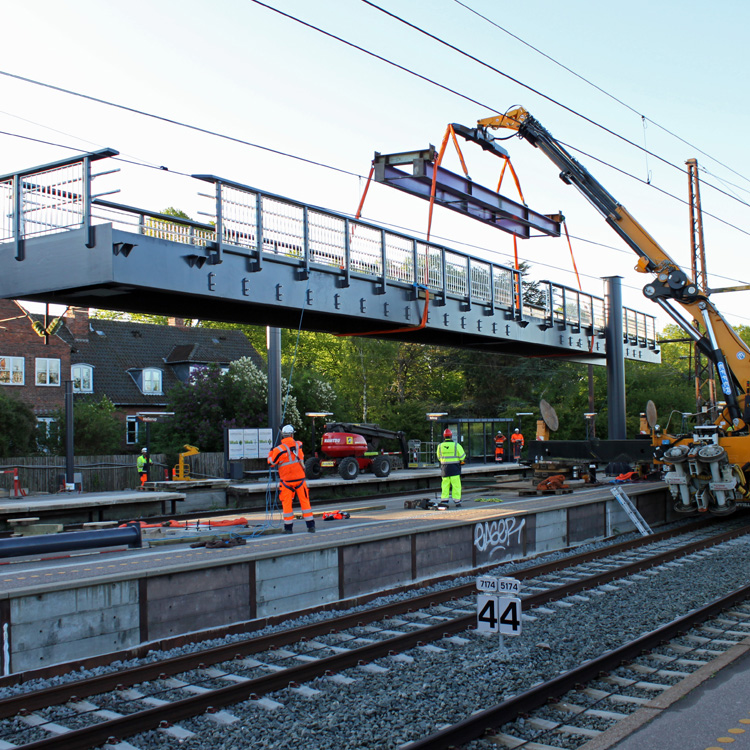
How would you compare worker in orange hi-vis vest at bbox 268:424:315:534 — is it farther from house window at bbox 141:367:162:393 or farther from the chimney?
the chimney

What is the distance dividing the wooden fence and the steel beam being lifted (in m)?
13.4

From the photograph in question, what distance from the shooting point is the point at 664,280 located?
21.0 metres

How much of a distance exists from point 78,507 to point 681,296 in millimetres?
16199

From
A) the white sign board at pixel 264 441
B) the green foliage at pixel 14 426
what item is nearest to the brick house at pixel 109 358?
the green foliage at pixel 14 426

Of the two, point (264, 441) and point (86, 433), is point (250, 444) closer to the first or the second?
point (264, 441)

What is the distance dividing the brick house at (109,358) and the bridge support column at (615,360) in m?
20.6

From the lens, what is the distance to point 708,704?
6695 mm

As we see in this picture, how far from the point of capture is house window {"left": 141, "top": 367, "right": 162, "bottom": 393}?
49.1 m

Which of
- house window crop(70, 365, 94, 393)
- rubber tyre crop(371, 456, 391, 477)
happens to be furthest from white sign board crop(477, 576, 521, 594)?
house window crop(70, 365, 94, 393)

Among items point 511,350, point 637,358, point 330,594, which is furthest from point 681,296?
point 330,594

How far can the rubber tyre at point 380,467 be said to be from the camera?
2794 cm

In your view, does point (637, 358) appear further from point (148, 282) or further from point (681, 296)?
point (148, 282)

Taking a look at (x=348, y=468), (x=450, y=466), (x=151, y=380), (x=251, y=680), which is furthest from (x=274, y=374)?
(x=151, y=380)

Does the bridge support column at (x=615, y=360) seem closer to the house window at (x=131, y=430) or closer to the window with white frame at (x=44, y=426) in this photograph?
the window with white frame at (x=44, y=426)
